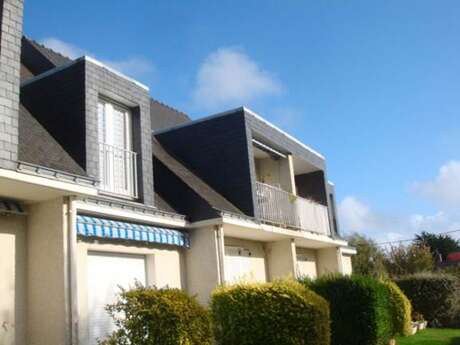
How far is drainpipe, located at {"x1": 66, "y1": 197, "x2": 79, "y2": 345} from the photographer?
11.6 metres

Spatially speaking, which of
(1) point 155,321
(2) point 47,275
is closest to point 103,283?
(2) point 47,275

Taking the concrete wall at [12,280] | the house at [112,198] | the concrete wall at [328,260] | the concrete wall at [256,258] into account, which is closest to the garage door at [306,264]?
the house at [112,198]

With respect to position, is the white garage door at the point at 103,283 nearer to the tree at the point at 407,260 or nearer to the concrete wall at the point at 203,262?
the concrete wall at the point at 203,262

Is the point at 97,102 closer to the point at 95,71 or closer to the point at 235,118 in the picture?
the point at 95,71

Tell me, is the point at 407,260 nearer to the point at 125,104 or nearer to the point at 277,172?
the point at 277,172

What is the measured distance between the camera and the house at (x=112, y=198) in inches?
462

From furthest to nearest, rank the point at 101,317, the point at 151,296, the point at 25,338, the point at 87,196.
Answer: the point at 101,317 < the point at 87,196 < the point at 25,338 < the point at 151,296

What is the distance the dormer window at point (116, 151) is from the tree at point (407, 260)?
30.1m

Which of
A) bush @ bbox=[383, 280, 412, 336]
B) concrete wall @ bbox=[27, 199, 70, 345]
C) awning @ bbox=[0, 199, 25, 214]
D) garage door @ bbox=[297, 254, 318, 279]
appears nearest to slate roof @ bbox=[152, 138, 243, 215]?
concrete wall @ bbox=[27, 199, 70, 345]

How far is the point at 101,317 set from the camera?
14141 mm

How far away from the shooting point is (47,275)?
470 inches

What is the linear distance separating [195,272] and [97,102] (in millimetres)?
6490

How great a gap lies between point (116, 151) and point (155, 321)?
273 inches

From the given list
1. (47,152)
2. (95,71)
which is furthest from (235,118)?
(47,152)
